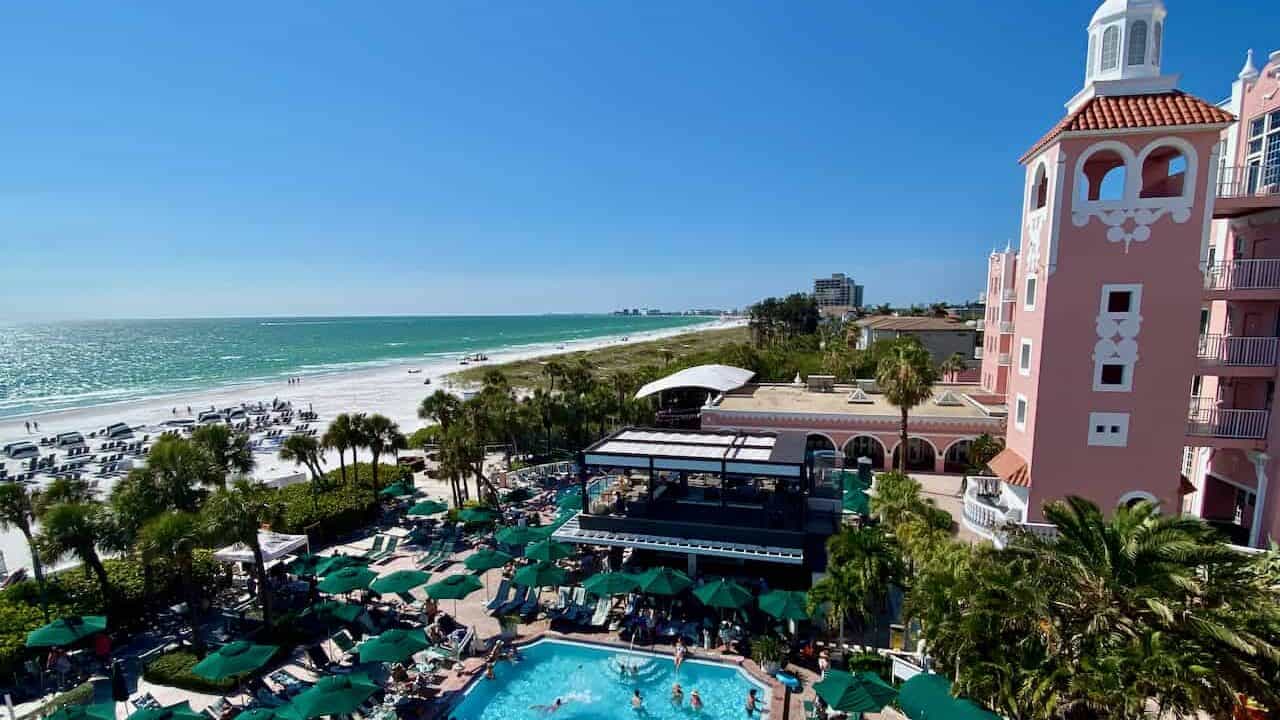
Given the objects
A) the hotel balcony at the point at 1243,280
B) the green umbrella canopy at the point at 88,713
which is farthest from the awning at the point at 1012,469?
the green umbrella canopy at the point at 88,713

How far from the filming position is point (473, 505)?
2586cm

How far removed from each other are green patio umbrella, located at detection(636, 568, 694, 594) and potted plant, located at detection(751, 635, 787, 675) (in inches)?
97.3

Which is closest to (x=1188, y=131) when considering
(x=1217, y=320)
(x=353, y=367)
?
(x=1217, y=320)

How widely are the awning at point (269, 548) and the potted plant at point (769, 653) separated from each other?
50.1ft

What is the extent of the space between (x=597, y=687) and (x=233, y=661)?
8401 millimetres

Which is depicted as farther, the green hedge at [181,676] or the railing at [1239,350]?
the railing at [1239,350]

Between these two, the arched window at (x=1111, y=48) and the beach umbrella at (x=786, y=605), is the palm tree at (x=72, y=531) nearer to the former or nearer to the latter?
the beach umbrella at (x=786, y=605)

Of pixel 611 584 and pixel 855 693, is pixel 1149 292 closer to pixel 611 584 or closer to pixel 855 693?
pixel 855 693

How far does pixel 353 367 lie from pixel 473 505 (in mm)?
98188

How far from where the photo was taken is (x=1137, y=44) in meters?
16.5

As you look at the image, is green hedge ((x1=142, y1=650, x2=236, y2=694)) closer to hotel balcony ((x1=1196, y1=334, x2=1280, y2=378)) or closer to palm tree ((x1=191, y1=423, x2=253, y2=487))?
palm tree ((x1=191, y1=423, x2=253, y2=487))

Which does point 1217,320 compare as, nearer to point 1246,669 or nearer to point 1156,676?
point 1246,669

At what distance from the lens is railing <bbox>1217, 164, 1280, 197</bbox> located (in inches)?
631

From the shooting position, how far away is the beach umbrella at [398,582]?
16.4m
